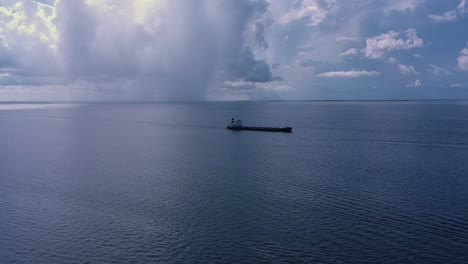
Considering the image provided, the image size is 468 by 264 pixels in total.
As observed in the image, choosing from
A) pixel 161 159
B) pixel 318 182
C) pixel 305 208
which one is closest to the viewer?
pixel 305 208

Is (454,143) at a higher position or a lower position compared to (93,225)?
higher

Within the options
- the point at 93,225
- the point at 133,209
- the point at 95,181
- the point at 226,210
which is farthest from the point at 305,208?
the point at 95,181

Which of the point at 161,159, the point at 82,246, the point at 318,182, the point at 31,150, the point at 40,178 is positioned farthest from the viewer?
the point at 31,150

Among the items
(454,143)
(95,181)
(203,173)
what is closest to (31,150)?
(95,181)

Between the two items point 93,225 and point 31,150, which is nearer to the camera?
point 93,225

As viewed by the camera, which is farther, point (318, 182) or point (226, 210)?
point (318, 182)

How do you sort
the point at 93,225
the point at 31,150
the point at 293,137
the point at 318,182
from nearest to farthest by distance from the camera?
the point at 93,225
the point at 318,182
the point at 31,150
the point at 293,137

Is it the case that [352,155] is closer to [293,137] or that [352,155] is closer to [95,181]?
[293,137]

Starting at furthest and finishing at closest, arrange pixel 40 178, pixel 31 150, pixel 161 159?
pixel 31 150
pixel 161 159
pixel 40 178

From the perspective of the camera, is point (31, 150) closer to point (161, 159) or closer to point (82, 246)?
point (161, 159)
